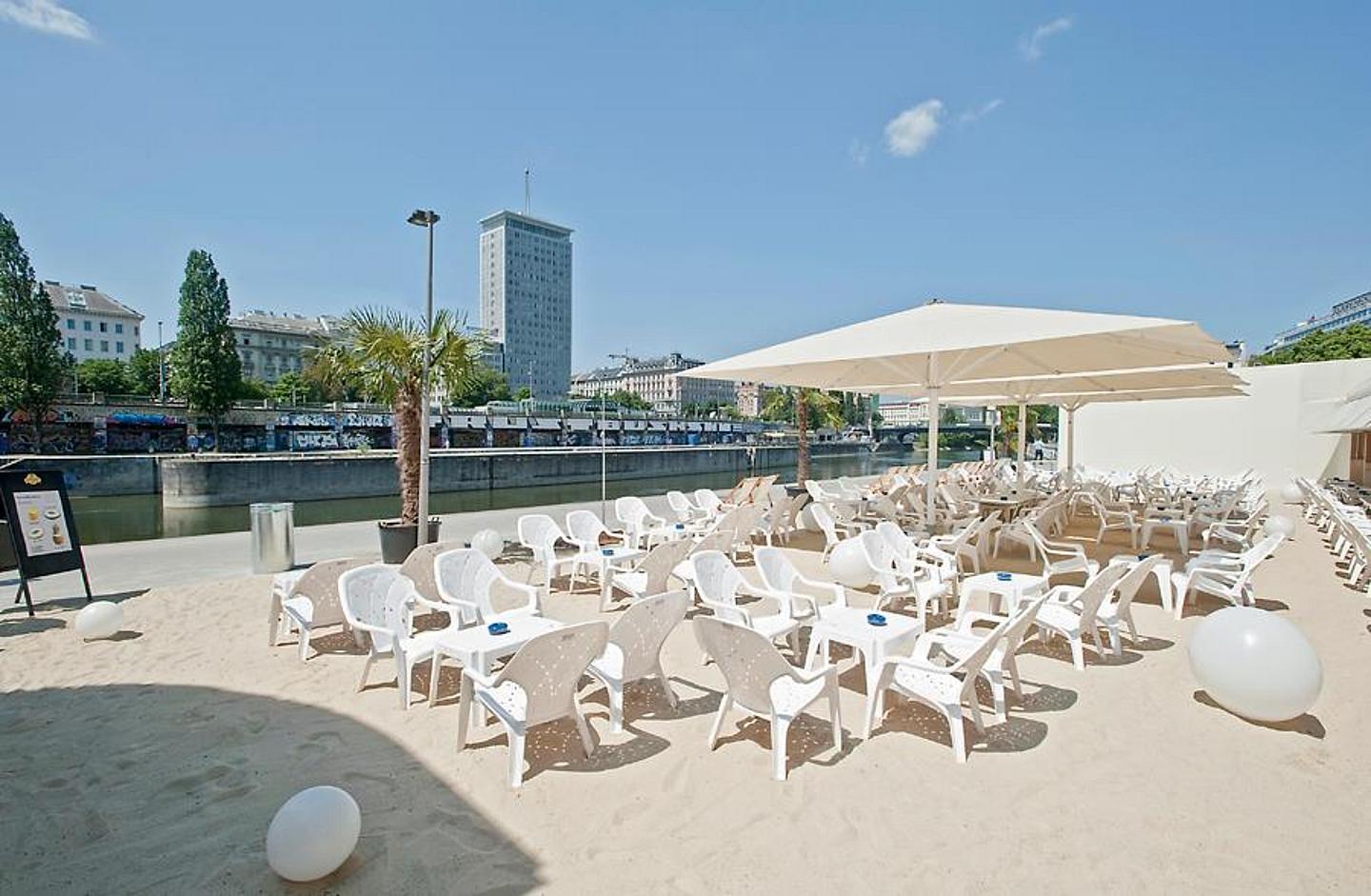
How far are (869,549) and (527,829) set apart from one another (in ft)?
12.8

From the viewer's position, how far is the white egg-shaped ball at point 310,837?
2236 mm

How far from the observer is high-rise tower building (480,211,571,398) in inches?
4643

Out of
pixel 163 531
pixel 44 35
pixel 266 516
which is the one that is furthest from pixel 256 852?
pixel 163 531

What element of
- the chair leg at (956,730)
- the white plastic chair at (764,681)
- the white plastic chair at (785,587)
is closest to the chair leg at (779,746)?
the white plastic chair at (764,681)

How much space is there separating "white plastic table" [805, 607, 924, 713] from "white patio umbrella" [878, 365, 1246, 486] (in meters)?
5.00

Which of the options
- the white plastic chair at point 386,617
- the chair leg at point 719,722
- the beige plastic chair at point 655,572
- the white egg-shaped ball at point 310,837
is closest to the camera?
the white egg-shaped ball at point 310,837

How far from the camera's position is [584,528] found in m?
7.50

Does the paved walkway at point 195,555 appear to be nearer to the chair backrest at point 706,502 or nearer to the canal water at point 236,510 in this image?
the chair backrest at point 706,502

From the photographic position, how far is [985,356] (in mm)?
7129

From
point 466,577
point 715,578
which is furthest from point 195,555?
point 715,578

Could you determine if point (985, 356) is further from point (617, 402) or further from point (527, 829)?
point (617, 402)

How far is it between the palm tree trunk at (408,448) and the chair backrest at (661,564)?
12.4 feet

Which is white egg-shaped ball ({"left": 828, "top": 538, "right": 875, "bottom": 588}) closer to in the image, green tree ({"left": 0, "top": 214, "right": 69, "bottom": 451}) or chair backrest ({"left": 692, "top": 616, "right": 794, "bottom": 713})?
chair backrest ({"left": 692, "top": 616, "right": 794, "bottom": 713})

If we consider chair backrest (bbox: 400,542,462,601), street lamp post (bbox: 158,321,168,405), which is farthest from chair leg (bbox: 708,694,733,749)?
street lamp post (bbox: 158,321,168,405)
